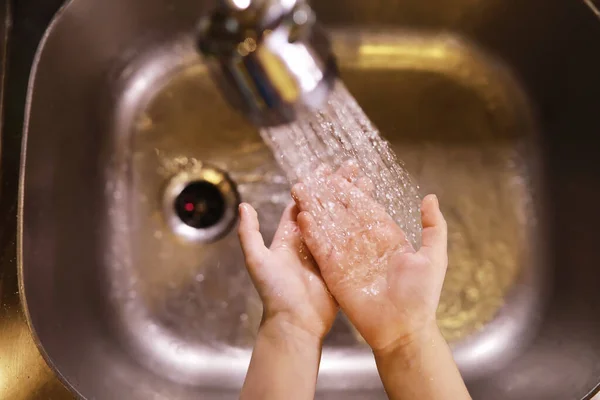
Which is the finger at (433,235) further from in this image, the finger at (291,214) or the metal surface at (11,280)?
the metal surface at (11,280)

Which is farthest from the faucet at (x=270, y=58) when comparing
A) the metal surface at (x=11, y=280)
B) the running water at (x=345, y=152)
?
the metal surface at (x=11, y=280)

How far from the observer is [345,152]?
75 centimetres

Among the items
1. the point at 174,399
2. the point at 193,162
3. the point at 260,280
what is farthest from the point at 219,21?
the point at 174,399

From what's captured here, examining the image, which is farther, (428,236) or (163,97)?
(163,97)

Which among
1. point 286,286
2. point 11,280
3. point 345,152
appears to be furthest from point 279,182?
point 11,280

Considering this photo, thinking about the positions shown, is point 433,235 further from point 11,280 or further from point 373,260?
point 11,280

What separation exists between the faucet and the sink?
26 mm

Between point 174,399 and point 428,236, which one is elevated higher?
point 428,236

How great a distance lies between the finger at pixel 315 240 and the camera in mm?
625

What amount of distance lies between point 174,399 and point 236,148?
34 centimetres

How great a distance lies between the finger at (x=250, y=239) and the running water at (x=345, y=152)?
121 millimetres

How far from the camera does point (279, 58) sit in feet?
2.48

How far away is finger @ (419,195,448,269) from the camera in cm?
59

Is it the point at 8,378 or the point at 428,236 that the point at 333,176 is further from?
the point at 8,378
